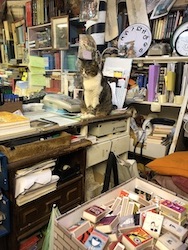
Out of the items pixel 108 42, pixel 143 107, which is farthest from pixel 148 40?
pixel 143 107

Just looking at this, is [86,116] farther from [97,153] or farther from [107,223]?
[107,223]

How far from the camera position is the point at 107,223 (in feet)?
2.40

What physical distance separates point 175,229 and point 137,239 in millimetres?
139

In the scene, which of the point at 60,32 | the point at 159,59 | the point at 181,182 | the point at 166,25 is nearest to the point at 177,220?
the point at 181,182

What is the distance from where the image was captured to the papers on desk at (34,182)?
1038 millimetres

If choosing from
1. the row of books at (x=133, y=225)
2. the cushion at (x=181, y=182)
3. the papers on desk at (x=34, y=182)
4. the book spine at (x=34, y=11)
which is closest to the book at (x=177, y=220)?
the row of books at (x=133, y=225)

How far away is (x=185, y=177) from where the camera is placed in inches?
49.3

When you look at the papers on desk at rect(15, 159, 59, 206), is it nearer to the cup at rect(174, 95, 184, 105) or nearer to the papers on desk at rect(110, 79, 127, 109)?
the papers on desk at rect(110, 79, 127, 109)

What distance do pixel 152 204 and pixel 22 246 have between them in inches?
30.0

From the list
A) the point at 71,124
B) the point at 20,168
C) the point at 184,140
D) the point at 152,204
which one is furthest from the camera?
the point at 184,140

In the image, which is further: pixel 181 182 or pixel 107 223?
pixel 181 182

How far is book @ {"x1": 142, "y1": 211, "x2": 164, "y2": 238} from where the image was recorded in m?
0.72

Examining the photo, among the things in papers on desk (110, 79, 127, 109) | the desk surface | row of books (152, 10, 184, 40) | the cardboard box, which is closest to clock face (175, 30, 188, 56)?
Answer: row of books (152, 10, 184, 40)

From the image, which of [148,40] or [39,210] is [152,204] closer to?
[39,210]
